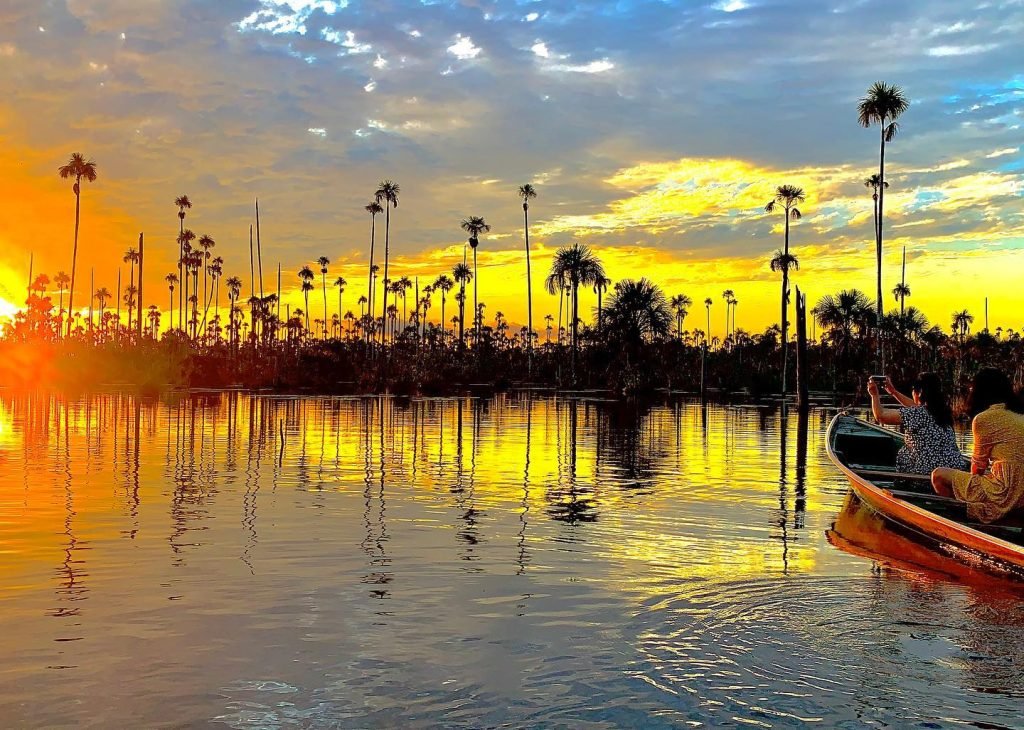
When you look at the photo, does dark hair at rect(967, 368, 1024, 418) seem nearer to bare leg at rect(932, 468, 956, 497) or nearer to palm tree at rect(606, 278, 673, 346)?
bare leg at rect(932, 468, 956, 497)

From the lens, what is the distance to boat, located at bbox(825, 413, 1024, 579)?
9406 millimetres

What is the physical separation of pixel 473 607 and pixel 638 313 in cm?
5866

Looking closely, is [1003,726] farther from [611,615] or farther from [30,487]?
[30,487]

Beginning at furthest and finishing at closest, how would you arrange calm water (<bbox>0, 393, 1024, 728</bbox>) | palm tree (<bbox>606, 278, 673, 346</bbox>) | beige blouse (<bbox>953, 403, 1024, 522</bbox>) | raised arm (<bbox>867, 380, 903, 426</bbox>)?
palm tree (<bbox>606, 278, 673, 346</bbox>), raised arm (<bbox>867, 380, 903, 426</bbox>), beige blouse (<bbox>953, 403, 1024, 522</bbox>), calm water (<bbox>0, 393, 1024, 728</bbox>)

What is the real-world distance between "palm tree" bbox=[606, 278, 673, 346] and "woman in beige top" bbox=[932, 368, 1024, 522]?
55463 mm

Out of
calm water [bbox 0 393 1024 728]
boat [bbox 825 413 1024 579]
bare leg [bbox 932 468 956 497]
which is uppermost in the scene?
bare leg [bbox 932 468 956 497]

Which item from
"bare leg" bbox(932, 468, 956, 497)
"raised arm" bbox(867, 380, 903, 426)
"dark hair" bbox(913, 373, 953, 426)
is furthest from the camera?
"raised arm" bbox(867, 380, 903, 426)

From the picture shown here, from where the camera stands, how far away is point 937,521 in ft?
34.6

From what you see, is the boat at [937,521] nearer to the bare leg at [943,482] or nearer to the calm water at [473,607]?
the bare leg at [943,482]

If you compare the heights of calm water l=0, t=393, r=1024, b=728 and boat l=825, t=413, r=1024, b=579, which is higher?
boat l=825, t=413, r=1024, b=579

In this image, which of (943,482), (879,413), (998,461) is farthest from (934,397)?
(998,461)

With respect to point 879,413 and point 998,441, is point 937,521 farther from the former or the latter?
point 879,413

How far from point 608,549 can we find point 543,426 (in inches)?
825

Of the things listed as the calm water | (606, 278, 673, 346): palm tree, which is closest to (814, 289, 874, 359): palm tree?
(606, 278, 673, 346): palm tree
